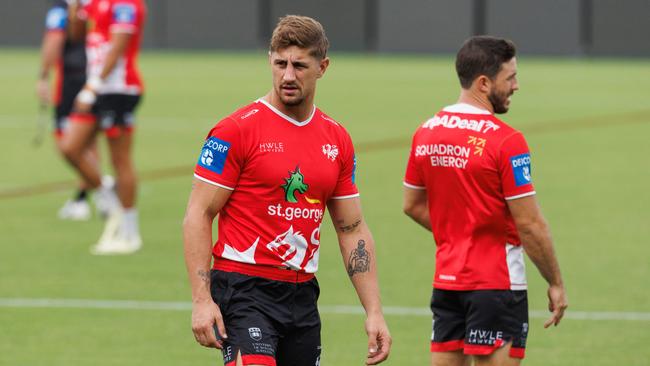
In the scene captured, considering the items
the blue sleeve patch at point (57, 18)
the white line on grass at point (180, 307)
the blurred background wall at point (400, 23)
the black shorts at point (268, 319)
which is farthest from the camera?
the blurred background wall at point (400, 23)

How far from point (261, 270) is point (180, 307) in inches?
175

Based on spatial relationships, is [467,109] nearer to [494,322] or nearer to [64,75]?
[494,322]

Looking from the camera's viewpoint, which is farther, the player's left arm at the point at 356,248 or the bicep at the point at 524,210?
the bicep at the point at 524,210

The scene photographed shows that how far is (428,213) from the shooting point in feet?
23.0

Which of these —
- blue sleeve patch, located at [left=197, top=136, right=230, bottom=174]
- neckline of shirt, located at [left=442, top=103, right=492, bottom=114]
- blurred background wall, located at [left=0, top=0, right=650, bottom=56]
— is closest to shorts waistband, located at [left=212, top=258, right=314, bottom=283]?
blue sleeve patch, located at [left=197, top=136, right=230, bottom=174]

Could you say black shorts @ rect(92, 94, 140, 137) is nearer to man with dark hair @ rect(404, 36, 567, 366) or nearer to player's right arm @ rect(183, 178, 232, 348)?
man with dark hair @ rect(404, 36, 567, 366)

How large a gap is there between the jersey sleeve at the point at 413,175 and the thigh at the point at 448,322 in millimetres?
550

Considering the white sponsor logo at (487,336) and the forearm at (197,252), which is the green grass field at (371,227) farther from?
the forearm at (197,252)

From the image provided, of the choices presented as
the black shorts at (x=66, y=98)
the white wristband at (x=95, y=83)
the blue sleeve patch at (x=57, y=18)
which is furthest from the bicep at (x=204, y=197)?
the black shorts at (x=66, y=98)

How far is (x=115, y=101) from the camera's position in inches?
488

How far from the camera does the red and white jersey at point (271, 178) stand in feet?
19.1

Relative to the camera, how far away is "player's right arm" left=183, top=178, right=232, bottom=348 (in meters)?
5.64

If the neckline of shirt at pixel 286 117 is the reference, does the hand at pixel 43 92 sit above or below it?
below

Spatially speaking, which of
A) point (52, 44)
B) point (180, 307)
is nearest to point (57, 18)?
point (52, 44)
